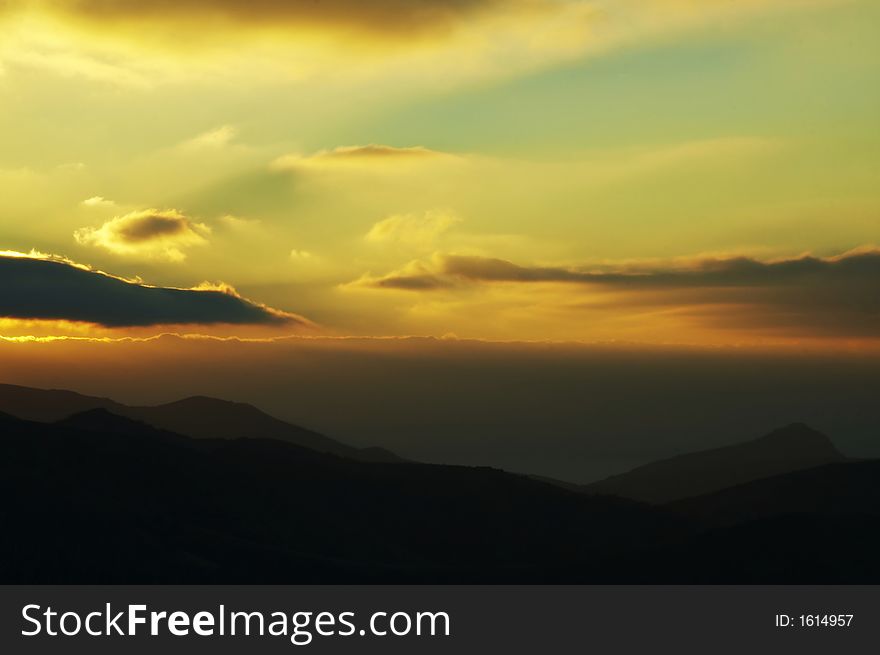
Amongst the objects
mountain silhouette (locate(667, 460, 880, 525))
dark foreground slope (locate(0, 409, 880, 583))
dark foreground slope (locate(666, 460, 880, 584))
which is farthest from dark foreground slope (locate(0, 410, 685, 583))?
mountain silhouette (locate(667, 460, 880, 525))

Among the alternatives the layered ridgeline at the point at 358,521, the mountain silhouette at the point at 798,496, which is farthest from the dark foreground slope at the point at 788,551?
the mountain silhouette at the point at 798,496

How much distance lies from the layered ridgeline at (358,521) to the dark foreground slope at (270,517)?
8.1 inches

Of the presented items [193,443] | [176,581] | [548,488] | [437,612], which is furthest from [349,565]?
[193,443]

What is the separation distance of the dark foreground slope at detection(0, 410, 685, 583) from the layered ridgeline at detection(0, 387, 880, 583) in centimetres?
21

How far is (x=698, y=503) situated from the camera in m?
144

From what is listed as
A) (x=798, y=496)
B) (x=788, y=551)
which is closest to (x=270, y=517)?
(x=788, y=551)

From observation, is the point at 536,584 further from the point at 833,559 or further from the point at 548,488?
the point at 548,488

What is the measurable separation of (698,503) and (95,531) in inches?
3352

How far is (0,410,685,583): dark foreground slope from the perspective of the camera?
78.8 meters

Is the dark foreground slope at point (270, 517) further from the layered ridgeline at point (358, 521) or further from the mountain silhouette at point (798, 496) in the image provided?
the mountain silhouette at point (798, 496)

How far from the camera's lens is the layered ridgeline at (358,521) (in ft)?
259

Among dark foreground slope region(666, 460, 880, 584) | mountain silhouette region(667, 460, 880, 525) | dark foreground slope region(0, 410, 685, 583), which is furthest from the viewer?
mountain silhouette region(667, 460, 880, 525)

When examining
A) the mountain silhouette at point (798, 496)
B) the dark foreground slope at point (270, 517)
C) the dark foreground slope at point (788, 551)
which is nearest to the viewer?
the dark foreground slope at point (270, 517)

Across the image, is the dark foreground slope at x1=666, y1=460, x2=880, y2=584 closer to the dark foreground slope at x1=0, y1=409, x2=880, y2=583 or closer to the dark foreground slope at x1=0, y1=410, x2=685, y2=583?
the dark foreground slope at x1=0, y1=409, x2=880, y2=583
